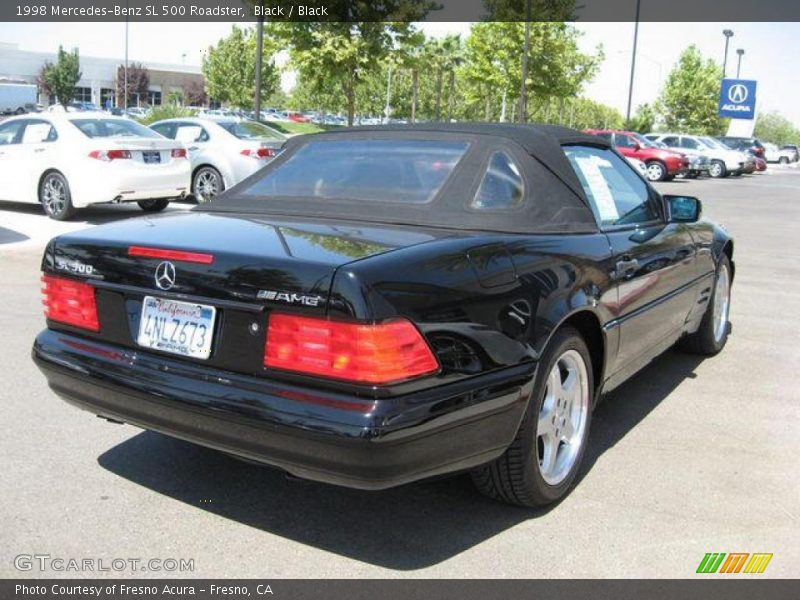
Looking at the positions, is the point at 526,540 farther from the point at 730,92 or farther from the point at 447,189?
the point at 730,92

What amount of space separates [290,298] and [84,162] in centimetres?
966

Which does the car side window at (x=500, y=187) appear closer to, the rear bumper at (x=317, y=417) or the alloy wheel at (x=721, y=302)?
the rear bumper at (x=317, y=417)

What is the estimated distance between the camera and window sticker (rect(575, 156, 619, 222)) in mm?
4004

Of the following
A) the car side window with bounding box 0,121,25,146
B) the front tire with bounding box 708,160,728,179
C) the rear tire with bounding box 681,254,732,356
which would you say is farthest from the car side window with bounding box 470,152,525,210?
the front tire with bounding box 708,160,728,179

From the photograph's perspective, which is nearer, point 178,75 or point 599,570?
point 599,570

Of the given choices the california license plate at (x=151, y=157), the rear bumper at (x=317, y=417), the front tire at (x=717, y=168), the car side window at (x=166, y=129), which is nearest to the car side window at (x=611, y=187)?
the rear bumper at (x=317, y=417)

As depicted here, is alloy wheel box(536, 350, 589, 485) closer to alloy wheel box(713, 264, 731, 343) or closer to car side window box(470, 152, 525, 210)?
car side window box(470, 152, 525, 210)

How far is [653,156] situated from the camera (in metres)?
30.3

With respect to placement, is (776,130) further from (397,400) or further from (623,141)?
(397,400)

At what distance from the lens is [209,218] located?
→ 361cm

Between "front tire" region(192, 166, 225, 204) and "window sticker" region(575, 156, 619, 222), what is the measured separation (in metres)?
9.99

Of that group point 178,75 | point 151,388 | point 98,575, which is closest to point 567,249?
point 151,388

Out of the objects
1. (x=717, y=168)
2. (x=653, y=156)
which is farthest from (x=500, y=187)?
(x=717, y=168)

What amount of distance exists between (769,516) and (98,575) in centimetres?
259
